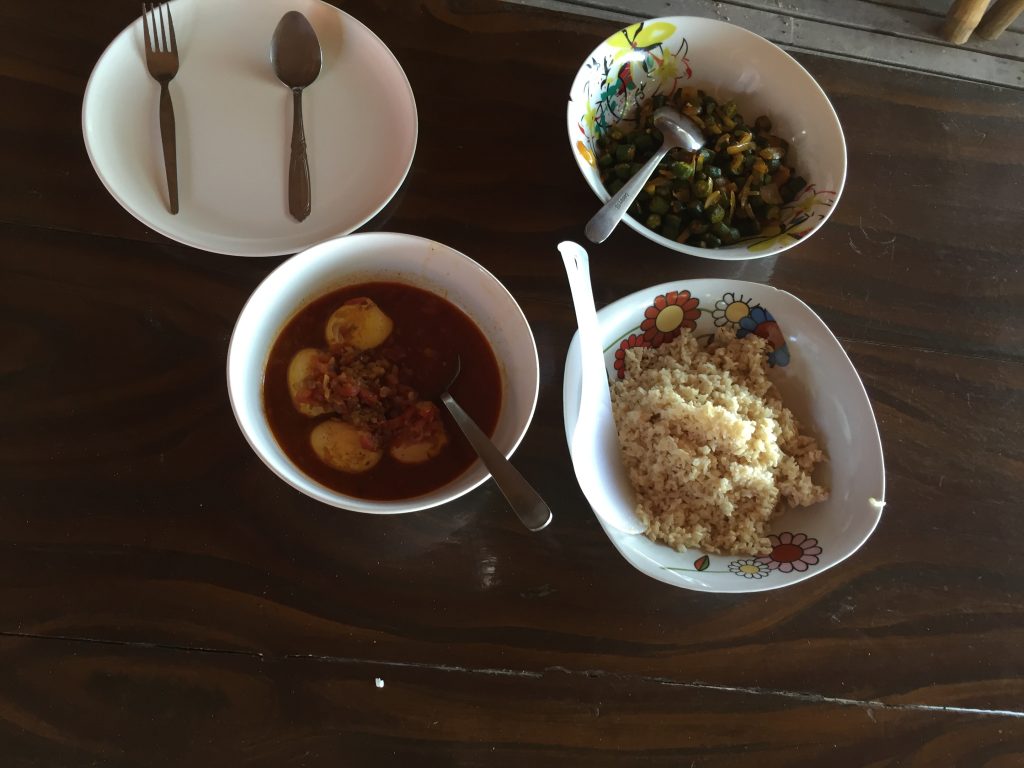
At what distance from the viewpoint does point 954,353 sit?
1329 millimetres

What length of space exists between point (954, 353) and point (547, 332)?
2.50 ft

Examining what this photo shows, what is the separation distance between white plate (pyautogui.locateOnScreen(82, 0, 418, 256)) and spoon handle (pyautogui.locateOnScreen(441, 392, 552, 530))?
392mm

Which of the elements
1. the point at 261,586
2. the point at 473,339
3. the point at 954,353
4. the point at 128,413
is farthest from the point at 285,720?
the point at 954,353

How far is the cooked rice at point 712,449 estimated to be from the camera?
1.06 m

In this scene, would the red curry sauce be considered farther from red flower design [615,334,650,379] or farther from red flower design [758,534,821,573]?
red flower design [758,534,821,573]

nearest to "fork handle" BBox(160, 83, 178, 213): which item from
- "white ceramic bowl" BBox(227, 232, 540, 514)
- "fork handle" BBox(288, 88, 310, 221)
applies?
"fork handle" BBox(288, 88, 310, 221)

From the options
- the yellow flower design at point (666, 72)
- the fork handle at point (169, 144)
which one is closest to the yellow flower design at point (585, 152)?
the yellow flower design at point (666, 72)

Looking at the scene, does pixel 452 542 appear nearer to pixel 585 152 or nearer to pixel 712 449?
pixel 712 449

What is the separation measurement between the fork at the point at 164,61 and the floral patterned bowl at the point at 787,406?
0.73 m

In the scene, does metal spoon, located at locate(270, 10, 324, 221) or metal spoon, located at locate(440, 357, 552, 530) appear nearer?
metal spoon, located at locate(440, 357, 552, 530)

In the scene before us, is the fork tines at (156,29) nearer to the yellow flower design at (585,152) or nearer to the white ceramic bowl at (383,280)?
the white ceramic bowl at (383,280)

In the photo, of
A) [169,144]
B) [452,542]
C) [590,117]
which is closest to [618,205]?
[590,117]

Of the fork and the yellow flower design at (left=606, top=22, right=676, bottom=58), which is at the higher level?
the yellow flower design at (left=606, top=22, right=676, bottom=58)

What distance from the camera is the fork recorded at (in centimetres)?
117
